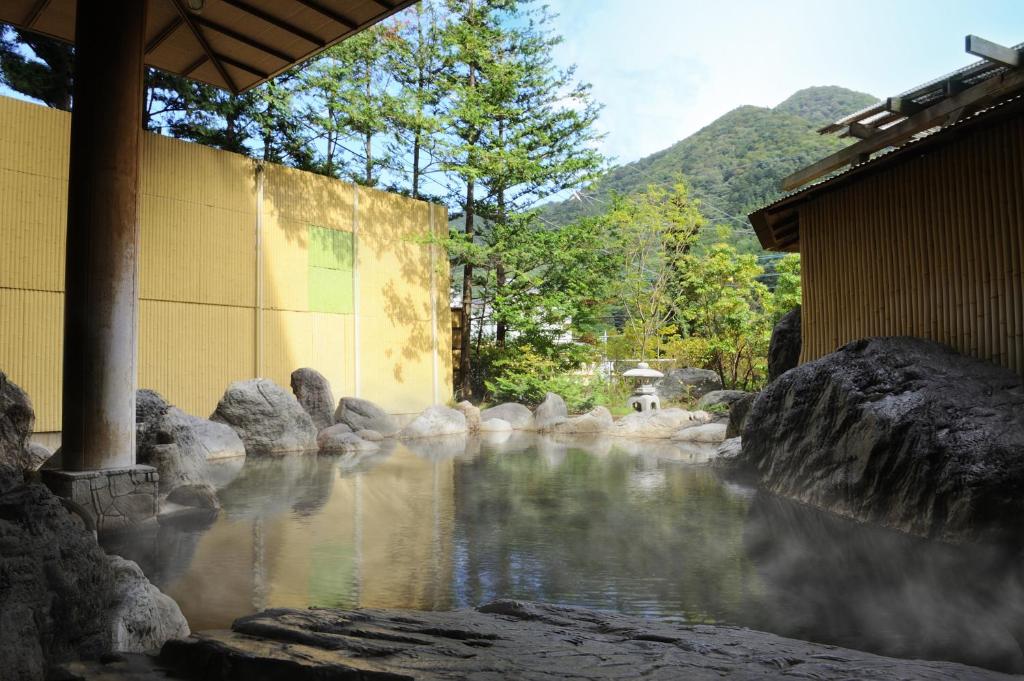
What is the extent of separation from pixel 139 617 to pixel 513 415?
13.0 m

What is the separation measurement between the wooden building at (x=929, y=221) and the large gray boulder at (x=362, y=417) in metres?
A: 8.00

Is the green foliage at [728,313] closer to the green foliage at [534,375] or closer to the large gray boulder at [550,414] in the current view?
the green foliage at [534,375]

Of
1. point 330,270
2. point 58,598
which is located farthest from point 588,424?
point 58,598

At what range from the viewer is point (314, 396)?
1308cm

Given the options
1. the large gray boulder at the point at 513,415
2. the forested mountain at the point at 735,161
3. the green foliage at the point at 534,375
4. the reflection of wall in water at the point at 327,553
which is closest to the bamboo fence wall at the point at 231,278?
the green foliage at the point at 534,375

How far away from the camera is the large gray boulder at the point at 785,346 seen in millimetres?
10766

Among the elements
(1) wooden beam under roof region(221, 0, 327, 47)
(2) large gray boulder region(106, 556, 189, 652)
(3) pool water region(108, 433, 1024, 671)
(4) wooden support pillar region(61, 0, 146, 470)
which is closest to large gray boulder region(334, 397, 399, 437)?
(3) pool water region(108, 433, 1024, 671)

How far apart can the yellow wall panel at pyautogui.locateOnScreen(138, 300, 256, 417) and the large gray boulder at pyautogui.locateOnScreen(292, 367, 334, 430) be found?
90cm

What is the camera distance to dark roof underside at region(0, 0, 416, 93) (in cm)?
654

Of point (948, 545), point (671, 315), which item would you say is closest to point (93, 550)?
point (948, 545)

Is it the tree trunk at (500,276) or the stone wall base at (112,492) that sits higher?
the tree trunk at (500,276)

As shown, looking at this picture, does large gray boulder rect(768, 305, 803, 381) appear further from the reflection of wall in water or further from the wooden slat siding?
the reflection of wall in water

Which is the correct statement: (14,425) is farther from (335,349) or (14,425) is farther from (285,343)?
(335,349)

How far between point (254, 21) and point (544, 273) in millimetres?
11240
